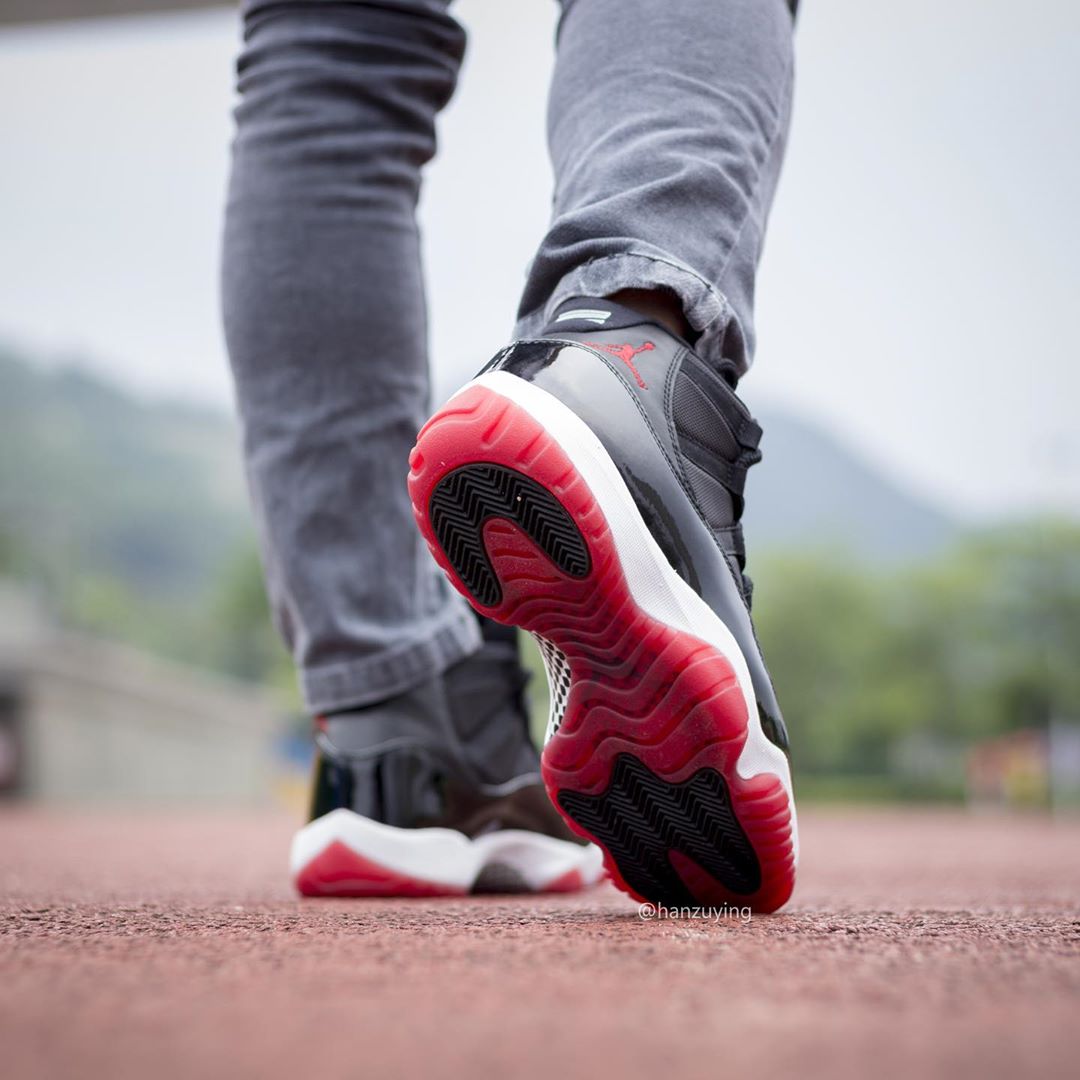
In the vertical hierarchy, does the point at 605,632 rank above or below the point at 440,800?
above

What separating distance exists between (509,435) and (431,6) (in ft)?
1.27

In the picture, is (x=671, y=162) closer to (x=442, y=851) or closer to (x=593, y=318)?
(x=593, y=318)

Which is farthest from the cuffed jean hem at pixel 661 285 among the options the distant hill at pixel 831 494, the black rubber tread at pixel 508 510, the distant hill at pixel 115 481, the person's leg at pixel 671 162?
the distant hill at pixel 831 494

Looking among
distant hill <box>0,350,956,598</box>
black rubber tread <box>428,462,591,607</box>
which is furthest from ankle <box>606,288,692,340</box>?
distant hill <box>0,350,956,598</box>

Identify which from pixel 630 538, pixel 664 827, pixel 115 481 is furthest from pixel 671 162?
pixel 115 481

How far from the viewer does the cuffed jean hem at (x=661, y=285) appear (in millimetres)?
573

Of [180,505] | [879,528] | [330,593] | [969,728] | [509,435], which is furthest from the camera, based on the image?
[879,528]

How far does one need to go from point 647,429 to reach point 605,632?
0.09m

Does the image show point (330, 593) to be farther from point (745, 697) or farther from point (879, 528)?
point (879, 528)

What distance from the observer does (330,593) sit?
777 mm

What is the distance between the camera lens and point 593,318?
58 cm

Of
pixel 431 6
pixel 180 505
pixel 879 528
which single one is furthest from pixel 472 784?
pixel 879 528

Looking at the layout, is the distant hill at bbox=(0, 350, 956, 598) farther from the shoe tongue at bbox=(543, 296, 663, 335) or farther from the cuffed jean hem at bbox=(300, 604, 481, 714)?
the shoe tongue at bbox=(543, 296, 663, 335)

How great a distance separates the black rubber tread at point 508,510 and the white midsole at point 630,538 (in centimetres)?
2
